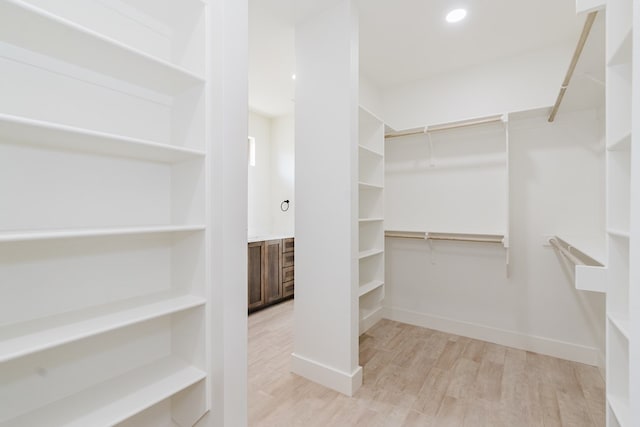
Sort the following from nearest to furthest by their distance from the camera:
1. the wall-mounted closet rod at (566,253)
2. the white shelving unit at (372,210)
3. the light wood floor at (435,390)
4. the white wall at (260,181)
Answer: the light wood floor at (435,390) → the wall-mounted closet rod at (566,253) → the white shelving unit at (372,210) → the white wall at (260,181)

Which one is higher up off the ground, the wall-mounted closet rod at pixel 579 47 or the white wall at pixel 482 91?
the white wall at pixel 482 91

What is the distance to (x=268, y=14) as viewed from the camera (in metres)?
2.17

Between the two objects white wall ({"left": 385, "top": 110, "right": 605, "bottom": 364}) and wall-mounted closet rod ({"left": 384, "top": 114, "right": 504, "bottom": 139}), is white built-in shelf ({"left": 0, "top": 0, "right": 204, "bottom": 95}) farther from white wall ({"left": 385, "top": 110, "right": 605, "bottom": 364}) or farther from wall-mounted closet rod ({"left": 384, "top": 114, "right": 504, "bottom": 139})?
white wall ({"left": 385, "top": 110, "right": 605, "bottom": 364})

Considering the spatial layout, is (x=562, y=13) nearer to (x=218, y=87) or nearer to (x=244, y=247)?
(x=218, y=87)

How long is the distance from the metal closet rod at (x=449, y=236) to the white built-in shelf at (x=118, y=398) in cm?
236

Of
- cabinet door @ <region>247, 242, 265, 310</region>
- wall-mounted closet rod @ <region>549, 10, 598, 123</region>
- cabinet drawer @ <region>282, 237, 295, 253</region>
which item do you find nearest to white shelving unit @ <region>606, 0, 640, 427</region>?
wall-mounted closet rod @ <region>549, 10, 598, 123</region>

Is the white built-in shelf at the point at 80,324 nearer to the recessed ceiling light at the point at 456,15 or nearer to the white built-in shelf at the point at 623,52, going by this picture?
the white built-in shelf at the point at 623,52

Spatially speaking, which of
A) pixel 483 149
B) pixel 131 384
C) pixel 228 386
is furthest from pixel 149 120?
pixel 483 149

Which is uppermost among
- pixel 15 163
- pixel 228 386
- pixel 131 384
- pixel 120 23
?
pixel 120 23

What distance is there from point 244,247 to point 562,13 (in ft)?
9.44

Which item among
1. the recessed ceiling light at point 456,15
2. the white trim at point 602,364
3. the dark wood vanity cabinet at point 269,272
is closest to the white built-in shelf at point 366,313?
the dark wood vanity cabinet at point 269,272

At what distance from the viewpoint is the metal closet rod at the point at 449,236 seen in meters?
2.65

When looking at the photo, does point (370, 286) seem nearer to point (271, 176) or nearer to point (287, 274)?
point (287, 274)

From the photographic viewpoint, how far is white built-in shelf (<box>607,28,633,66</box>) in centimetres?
94
